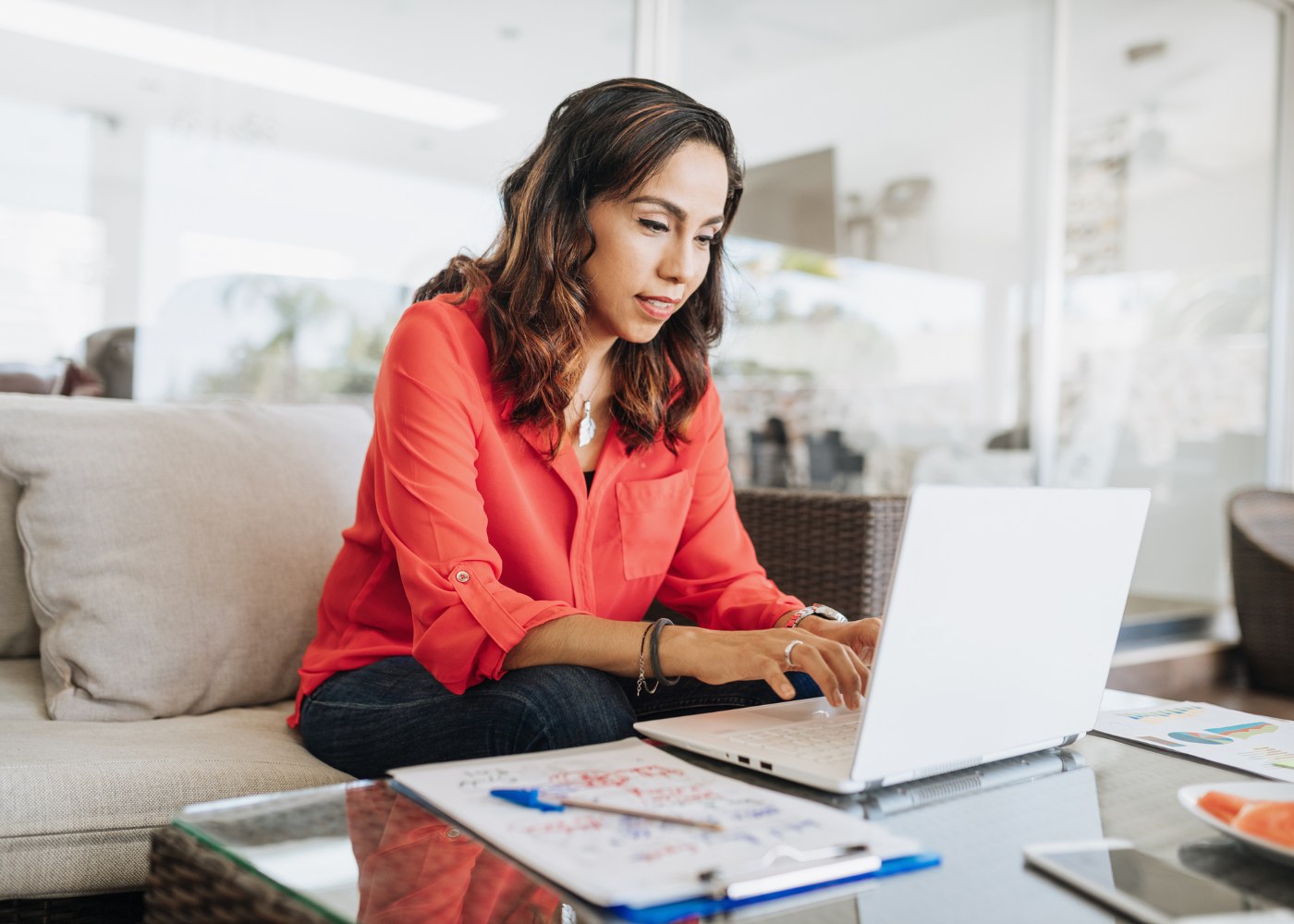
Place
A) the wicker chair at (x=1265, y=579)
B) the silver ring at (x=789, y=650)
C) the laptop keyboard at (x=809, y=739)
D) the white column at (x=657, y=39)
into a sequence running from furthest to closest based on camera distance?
the wicker chair at (x=1265, y=579), the white column at (x=657, y=39), the silver ring at (x=789, y=650), the laptop keyboard at (x=809, y=739)

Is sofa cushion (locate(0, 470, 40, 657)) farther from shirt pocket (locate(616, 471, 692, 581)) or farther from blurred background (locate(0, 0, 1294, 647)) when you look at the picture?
shirt pocket (locate(616, 471, 692, 581))

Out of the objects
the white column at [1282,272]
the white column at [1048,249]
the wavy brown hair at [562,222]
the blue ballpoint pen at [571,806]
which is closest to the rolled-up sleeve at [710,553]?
the wavy brown hair at [562,222]

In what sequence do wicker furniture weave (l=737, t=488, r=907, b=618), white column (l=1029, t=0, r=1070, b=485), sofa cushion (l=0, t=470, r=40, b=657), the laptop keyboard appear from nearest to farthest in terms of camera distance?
the laptop keyboard < sofa cushion (l=0, t=470, r=40, b=657) < wicker furniture weave (l=737, t=488, r=907, b=618) < white column (l=1029, t=0, r=1070, b=485)

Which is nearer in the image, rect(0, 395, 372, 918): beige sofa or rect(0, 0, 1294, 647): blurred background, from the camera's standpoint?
rect(0, 395, 372, 918): beige sofa

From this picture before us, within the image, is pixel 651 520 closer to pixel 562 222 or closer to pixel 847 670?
pixel 562 222

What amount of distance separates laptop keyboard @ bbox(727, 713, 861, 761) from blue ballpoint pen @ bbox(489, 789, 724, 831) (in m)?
0.20

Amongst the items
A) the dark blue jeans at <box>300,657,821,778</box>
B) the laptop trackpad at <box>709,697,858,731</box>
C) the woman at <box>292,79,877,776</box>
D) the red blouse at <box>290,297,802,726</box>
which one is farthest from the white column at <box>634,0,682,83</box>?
the laptop trackpad at <box>709,697,858,731</box>

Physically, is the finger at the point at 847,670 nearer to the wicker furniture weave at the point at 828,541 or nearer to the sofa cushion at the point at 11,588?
the wicker furniture weave at the point at 828,541

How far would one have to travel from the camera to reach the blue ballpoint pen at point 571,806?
76cm

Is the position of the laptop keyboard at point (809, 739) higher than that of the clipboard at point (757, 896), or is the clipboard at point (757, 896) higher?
the laptop keyboard at point (809, 739)

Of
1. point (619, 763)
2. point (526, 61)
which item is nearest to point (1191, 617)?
point (526, 61)

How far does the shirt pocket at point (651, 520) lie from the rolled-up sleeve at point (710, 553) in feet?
0.18

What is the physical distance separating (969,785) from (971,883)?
0.22 metres

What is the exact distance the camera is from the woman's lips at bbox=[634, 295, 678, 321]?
1.44 m
